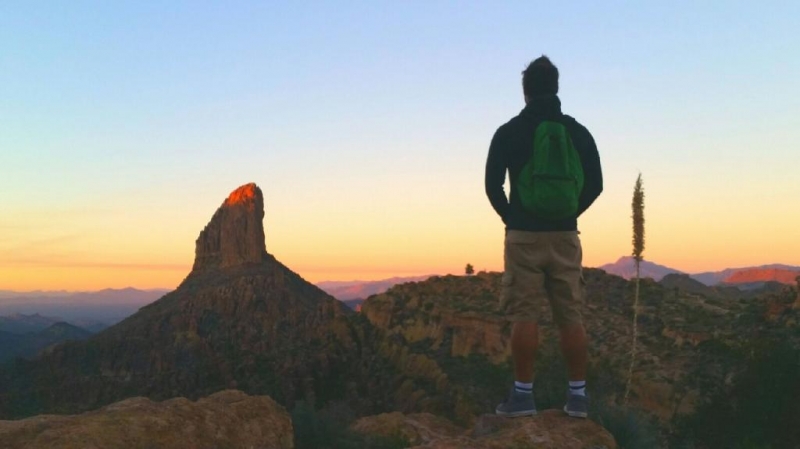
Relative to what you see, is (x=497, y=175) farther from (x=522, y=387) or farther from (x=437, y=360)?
(x=437, y=360)

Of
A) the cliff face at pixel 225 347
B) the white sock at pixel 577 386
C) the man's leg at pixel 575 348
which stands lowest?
the cliff face at pixel 225 347

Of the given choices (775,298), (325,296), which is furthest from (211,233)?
(775,298)

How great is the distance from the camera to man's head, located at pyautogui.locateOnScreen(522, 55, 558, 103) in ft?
20.0

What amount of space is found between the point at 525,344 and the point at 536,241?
3.00 ft

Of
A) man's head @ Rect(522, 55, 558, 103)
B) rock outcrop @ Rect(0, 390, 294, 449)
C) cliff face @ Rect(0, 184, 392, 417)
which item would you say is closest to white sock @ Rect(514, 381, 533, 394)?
rock outcrop @ Rect(0, 390, 294, 449)

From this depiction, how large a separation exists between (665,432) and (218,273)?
169490 millimetres

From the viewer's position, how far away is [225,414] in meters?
6.23

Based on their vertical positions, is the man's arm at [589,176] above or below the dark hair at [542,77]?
below

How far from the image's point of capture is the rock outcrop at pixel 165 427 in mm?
4898

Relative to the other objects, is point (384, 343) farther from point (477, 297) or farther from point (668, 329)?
point (668, 329)

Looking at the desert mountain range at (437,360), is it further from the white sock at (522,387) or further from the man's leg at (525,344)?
the man's leg at (525,344)

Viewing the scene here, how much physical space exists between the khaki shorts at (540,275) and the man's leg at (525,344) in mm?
72

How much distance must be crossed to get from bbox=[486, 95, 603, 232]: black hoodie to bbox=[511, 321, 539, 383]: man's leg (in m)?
0.86

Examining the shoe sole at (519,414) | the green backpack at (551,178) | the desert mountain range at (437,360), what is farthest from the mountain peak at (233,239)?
the green backpack at (551,178)
